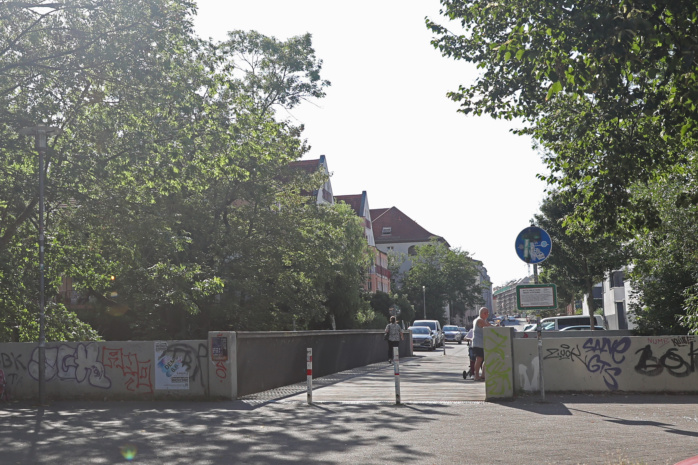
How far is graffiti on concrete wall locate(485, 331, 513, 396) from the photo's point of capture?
1402 cm

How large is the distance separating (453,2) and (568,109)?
11.0 feet

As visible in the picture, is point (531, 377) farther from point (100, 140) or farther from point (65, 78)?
point (65, 78)

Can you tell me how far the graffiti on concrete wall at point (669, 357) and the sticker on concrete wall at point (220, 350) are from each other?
311 inches

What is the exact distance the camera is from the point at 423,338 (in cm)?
5184

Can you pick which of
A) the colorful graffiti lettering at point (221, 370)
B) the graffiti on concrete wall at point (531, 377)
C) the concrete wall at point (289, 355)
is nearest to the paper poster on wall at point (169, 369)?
the colorful graffiti lettering at point (221, 370)

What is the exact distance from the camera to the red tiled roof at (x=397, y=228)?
132125 mm

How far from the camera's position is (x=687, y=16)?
9477 mm

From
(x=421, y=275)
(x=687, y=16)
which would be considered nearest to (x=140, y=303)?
(x=687, y=16)

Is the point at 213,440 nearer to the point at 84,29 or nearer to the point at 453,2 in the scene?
the point at 453,2

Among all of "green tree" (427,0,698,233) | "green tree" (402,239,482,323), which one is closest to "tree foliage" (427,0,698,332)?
"green tree" (427,0,698,233)

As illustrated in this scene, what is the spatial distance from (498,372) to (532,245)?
2405 mm

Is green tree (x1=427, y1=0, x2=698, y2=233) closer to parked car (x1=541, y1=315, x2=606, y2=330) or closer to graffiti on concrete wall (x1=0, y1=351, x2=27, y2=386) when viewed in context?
graffiti on concrete wall (x1=0, y1=351, x2=27, y2=386)

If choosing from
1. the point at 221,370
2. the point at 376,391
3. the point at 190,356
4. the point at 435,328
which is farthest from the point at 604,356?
the point at 435,328

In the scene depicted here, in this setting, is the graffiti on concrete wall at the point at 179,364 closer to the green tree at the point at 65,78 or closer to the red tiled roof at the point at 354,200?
the green tree at the point at 65,78
